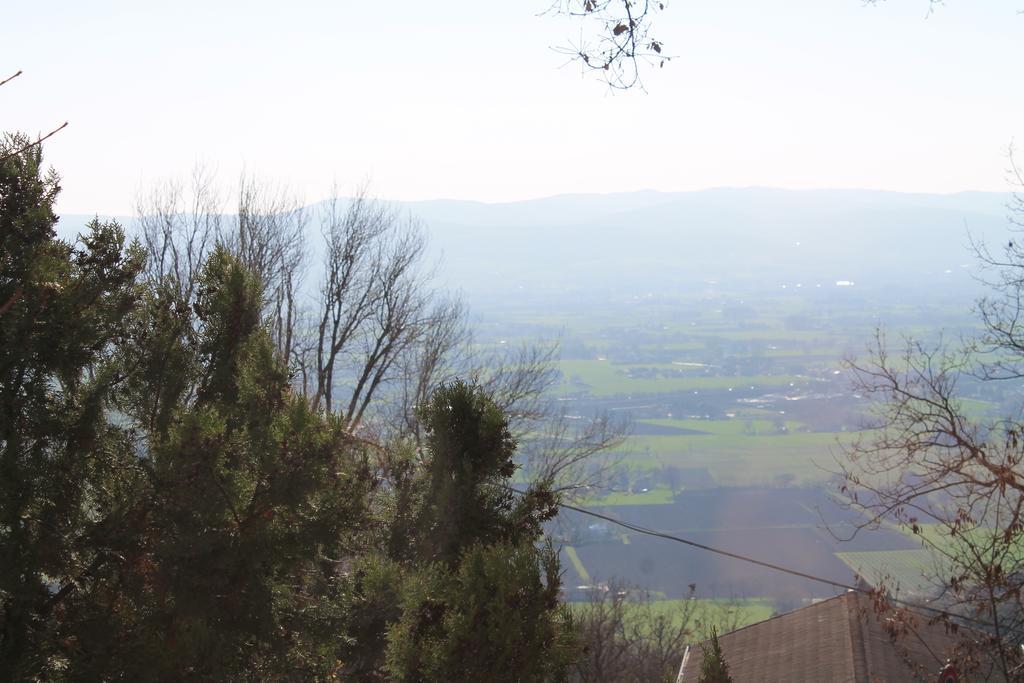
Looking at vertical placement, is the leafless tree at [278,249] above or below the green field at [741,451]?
above

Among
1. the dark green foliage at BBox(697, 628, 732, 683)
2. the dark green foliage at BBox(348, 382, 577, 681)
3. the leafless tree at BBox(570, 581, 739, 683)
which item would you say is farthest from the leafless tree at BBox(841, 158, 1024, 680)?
the leafless tree at BBox(570, 581, 739, 683)

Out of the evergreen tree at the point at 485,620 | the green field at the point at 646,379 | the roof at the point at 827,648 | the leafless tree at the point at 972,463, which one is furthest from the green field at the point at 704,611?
the green field at the point at 646,379

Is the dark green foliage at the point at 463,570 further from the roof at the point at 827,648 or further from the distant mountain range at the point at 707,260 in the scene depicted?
the distant mountain range at the point at 707,260

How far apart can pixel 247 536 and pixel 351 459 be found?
4.98 feet

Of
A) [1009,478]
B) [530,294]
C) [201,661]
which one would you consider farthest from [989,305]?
[530,294]

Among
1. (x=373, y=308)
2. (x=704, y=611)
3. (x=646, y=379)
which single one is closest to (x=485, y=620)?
(x=373, y=308)

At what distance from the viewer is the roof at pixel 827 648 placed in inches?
482

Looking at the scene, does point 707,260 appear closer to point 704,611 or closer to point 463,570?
point 704,611

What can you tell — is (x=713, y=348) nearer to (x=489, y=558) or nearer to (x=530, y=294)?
(x=530, y=294)

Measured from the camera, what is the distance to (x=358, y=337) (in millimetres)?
21219

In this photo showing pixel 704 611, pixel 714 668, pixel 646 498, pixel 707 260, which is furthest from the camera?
pixel 707 260

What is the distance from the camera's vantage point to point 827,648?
43.5 feet

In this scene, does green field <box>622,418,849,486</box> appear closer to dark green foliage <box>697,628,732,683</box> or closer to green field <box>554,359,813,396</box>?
green field <box>554,359,813,396</box>

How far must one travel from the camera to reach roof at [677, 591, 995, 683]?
1224cm
